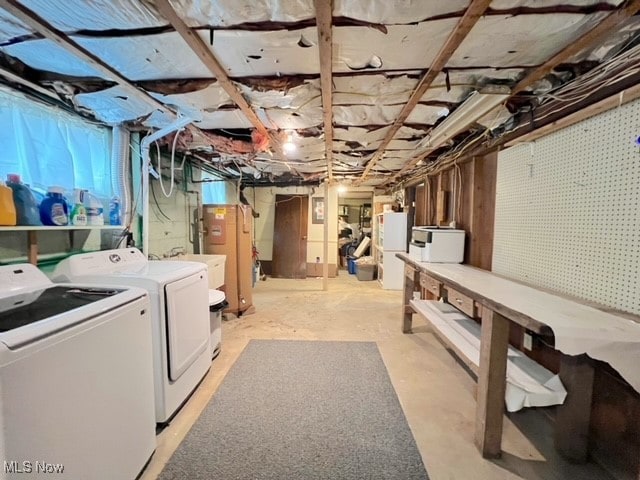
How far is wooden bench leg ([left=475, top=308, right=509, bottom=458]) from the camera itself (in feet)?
5.12

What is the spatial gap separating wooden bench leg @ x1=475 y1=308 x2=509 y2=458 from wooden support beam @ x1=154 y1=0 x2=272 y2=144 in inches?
79.1

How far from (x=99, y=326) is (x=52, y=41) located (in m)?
1.36

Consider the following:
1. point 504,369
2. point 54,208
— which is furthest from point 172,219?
point 504,369

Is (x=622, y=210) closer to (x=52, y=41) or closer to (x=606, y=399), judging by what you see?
(x=606, y=399)

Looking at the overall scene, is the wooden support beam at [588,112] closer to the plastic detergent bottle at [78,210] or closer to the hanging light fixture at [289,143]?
the hanging light fixture at [289,143]

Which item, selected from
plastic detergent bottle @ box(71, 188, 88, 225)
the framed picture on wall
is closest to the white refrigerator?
the framed picture on wall

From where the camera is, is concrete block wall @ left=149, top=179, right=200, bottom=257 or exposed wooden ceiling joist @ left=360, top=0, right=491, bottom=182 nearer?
exposed wooden ceiling joist @ left=360, top=0, right=491, bottom=182

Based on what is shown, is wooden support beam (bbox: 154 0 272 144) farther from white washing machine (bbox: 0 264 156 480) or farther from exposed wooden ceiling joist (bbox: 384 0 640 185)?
exposed wooden ceiling joist (bbox: 384 0 640 185)

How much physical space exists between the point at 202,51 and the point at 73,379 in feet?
4.97

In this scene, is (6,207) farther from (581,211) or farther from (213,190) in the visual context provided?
(213,190)

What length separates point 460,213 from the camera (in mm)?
3273

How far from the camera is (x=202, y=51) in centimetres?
137

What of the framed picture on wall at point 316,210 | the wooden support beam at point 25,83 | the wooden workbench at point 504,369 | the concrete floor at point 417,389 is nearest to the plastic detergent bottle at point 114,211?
the wooden support beam at point 25,83

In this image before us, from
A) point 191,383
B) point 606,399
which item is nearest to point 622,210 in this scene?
point 606,399
